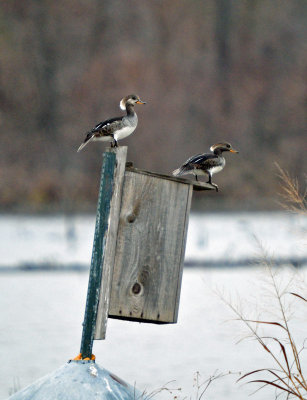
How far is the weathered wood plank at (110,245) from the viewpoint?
4.27 metres

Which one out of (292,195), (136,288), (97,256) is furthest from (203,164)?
(97,256)

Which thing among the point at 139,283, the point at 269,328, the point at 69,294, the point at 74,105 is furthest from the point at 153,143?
the point at 139,283

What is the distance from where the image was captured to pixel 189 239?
1803 centimetres

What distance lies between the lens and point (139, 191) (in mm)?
4520

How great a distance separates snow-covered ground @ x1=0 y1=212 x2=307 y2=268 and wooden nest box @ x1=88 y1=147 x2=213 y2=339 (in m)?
8.96

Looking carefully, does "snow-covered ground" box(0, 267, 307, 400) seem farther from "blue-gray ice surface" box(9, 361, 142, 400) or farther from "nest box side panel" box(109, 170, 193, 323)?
"blue-gray ice surface" box(9, 361, 142, 400)

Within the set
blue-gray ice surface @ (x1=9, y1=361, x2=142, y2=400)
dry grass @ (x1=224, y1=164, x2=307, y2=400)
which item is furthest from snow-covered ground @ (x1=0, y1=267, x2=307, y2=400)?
blue-gray ice surface @ (x1=9, y1=361, x2=142, y2=400)

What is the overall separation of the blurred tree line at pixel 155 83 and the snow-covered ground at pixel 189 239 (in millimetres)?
7303

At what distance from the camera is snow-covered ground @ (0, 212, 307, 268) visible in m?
15.6

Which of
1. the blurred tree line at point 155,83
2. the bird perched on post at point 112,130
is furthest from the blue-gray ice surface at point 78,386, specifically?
the blurred tree line at point 155,83

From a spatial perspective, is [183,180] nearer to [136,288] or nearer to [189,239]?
[136,288]

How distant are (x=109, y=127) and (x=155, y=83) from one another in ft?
103

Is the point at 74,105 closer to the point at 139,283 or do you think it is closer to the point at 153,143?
the point at 153,143

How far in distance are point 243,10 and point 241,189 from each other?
49.5 ft
